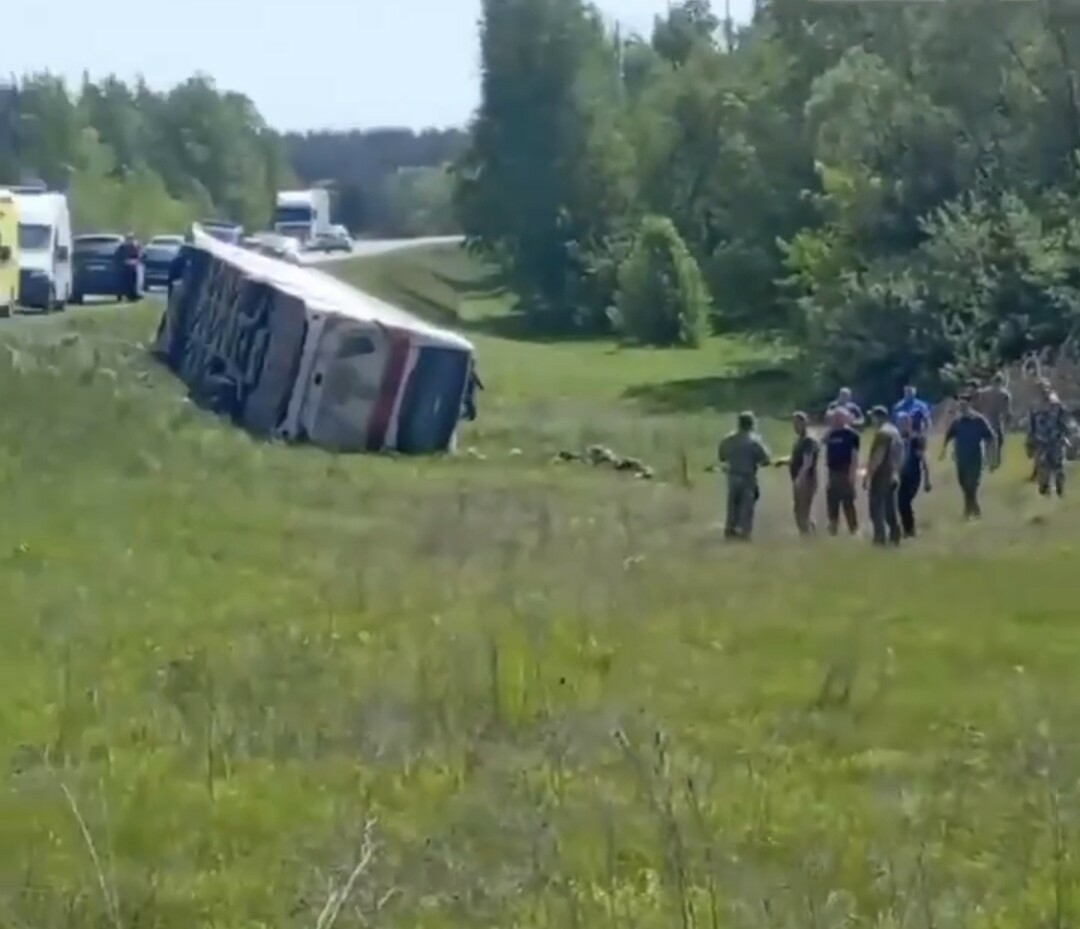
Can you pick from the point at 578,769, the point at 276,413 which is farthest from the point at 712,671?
the point at 276,413

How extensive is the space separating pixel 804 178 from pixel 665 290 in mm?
13361

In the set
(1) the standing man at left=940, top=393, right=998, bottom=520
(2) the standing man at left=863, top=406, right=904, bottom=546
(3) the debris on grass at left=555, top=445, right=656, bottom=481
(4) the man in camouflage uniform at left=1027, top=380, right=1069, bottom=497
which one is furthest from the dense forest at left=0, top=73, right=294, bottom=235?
(2) the standing man at left=863, top=406, right=904, bottom=546

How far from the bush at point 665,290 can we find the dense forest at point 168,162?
44.3ft

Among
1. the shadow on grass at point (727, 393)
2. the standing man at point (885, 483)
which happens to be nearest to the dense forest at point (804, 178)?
the shadow on grass at point (727, 393)

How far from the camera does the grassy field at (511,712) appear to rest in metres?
10.2

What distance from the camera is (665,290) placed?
261 feet

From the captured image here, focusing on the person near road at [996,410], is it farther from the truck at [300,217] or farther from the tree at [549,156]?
the truck at [300,217]

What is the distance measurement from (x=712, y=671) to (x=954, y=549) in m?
7.51

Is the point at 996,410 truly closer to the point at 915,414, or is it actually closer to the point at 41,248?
the point at 915,414

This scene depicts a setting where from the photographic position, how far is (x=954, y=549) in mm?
23156

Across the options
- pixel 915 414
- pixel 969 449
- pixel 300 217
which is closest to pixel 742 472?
pixel 969 449

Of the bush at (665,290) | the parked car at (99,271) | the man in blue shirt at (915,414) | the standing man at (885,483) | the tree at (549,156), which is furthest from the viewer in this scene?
the tree at (549,156)

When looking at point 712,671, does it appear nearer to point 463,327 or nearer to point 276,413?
point 276,413

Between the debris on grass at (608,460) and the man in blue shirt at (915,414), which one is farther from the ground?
the man in blue shirt at (915,414)
